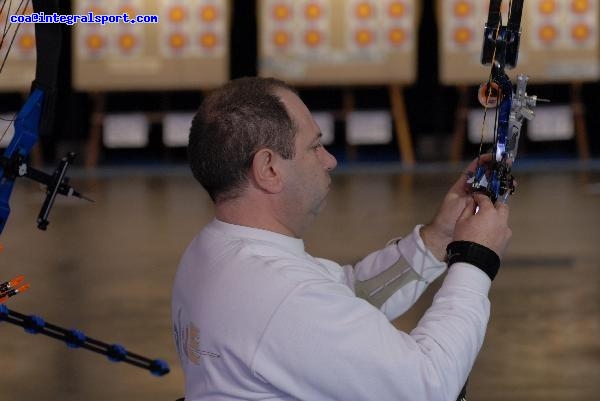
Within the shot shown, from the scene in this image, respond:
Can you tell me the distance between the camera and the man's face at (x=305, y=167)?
178 centimetres

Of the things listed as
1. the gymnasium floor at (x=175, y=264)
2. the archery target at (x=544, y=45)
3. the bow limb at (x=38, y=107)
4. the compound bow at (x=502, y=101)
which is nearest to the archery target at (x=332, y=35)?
the archery target at (x=544, y=45)

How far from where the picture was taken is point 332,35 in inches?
399

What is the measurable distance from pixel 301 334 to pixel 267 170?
10.6 inches

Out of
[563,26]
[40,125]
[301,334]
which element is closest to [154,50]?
[563,26]

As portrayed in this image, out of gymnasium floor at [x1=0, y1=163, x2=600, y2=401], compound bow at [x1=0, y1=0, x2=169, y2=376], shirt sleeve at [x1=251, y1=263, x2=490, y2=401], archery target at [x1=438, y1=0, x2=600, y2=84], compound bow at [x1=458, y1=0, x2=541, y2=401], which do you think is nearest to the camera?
shirt sleeve at [x1=251, y1=263, x2=490, y2=401]

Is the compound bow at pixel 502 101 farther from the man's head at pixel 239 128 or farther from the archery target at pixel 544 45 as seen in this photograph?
the archery target at pixel 544 45

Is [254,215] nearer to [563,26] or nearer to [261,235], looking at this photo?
[261,235]

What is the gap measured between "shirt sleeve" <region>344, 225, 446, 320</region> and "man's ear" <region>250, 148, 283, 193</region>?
1.36 feet

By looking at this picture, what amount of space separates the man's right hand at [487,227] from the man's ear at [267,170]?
265 mm

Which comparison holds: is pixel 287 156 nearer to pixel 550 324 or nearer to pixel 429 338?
pixel 429 338

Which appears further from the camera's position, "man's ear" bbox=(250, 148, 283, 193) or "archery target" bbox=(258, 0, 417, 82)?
"archery target" bbox=(258, 0, 417, 82)

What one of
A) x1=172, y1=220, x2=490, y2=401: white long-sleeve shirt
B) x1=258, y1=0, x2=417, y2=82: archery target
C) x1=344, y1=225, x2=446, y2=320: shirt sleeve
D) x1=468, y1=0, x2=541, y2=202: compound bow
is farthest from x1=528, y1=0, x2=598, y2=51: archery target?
x1=172, y1=220, x2=490, y2=401: white long-sleeve shirt

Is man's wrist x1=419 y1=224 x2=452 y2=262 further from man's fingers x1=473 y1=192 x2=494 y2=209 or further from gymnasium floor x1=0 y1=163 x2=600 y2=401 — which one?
gymnasium floor x1=0 y1=163 x2=600 y2=401

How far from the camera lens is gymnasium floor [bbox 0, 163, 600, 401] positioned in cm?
386
